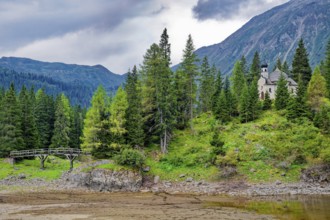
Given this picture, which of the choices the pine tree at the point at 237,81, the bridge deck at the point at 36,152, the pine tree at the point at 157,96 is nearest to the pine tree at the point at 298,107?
the pine tree at the point at 237,81

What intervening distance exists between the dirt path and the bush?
22.2 feet

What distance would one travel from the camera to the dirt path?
33375mm

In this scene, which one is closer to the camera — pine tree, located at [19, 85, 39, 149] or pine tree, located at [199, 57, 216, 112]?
pine tree, located at [19, 85, 39, 149]

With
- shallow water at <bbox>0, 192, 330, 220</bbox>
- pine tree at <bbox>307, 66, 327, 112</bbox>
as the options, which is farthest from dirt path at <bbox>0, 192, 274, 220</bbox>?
pine tree at <bbox>307, 66, 327, 112</bbox>

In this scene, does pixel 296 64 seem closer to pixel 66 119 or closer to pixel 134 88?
pixel 134 88

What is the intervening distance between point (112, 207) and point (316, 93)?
4829cm

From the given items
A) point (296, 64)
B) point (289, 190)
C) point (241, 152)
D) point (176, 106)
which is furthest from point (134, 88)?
point (296, 64)

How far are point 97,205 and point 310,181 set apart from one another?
97.8 ft

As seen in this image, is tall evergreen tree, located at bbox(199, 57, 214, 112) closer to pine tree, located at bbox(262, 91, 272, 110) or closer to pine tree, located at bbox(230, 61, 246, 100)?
pine tree, located at bbox(230, 61, 246, 100)

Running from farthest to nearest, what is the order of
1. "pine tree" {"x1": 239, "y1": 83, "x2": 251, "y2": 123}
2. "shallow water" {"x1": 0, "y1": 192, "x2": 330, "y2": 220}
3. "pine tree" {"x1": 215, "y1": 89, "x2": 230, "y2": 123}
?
"pine tree" {"x1": 215, "y1": 89, "x2": 230, "y2": 123} → "pine tree" {"x1": 239, "y1": 83, "x2": 251, "y2": 123} → "shallow water" {"x1": 0, "y1": 192, "x2": 330, "y2": 220}

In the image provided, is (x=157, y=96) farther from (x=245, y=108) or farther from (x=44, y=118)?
(x=44, y=118)

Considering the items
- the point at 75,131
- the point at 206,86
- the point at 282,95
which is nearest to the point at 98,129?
the point at 75,131

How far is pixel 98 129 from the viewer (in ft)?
195

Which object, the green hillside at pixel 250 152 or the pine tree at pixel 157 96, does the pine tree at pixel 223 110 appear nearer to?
the green hillside at pixel 250 152
